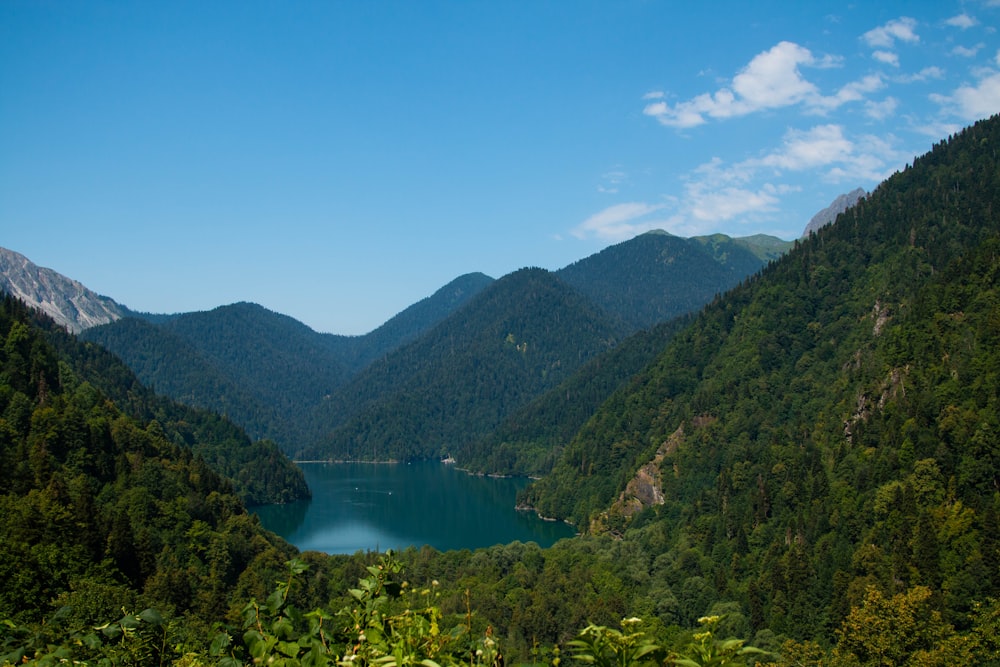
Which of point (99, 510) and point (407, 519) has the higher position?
point (99, 510)

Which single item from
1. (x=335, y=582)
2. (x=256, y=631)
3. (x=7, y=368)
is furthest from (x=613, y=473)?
(x=256, y=631)

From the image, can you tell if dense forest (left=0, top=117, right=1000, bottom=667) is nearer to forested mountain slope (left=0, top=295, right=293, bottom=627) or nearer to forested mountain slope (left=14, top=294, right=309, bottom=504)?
forested mountain slope (left=0, top=295, right=293, bottom=627)

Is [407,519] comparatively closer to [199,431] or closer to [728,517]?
[199,431]

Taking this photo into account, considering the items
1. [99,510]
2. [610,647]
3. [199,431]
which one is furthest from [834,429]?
[199,431]

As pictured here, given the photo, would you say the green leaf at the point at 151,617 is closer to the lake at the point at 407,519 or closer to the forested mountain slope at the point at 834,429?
the forested mountain slope at the point at 834,429

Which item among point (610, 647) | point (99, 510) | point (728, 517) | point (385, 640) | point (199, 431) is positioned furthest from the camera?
point (199, 431)

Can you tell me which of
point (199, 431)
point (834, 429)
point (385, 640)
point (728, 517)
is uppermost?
point (385, 640)

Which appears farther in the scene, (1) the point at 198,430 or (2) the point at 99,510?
(1) the point at 198,430
